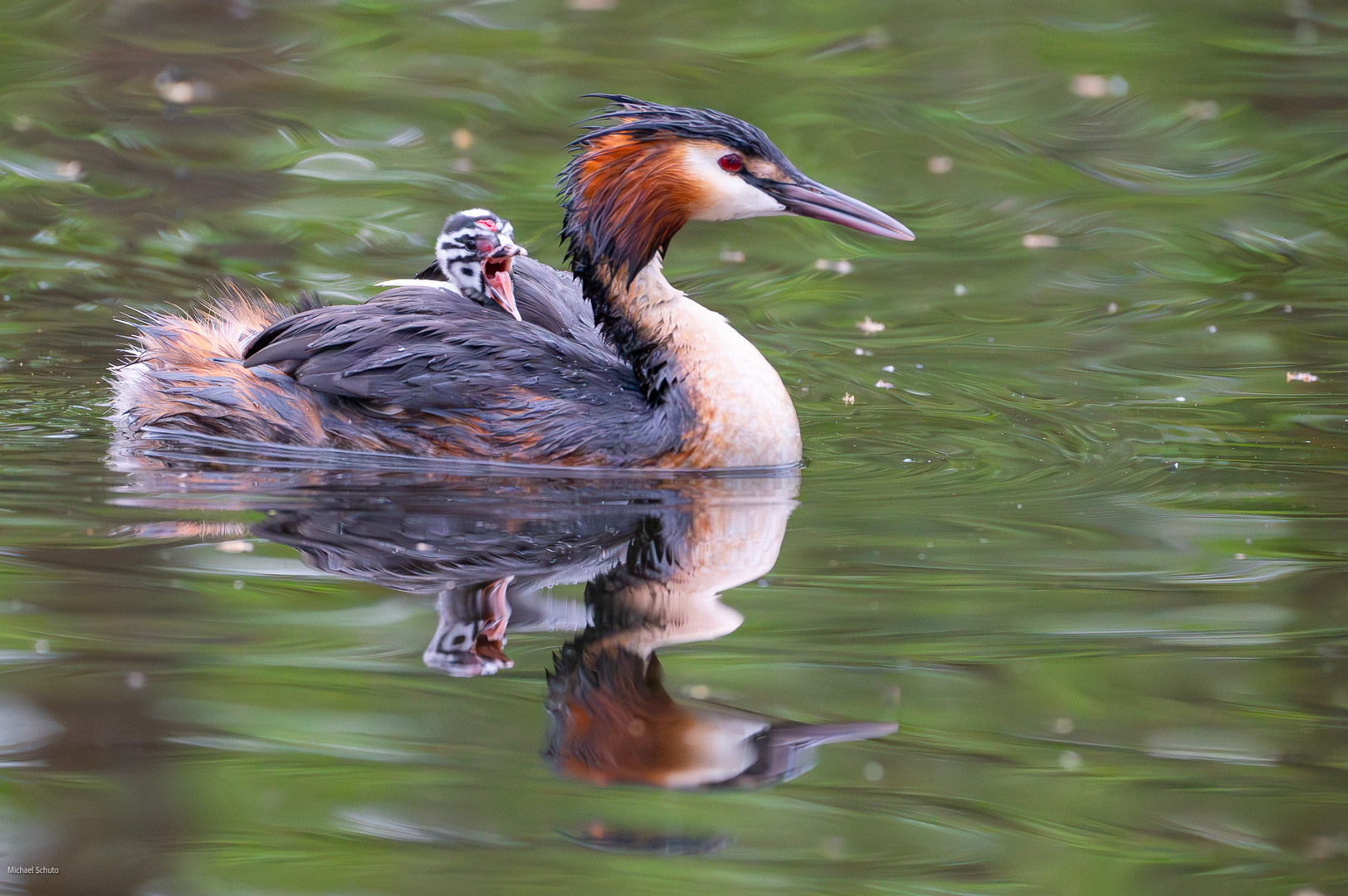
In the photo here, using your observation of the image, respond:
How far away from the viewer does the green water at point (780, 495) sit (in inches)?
140

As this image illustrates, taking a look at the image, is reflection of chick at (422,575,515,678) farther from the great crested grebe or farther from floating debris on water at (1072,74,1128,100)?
floating debris on water at (1072,74,1128,100)

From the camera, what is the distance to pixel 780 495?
5848 millimetres

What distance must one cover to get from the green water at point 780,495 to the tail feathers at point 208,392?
0.68 ft

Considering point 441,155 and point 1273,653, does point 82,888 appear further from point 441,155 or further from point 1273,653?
point 441,155

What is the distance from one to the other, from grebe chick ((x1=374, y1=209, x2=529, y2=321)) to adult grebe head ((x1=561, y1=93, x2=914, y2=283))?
0.27 meters

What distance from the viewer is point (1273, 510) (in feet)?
18.5

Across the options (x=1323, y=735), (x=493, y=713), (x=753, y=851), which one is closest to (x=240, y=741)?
(x=493, y=713)

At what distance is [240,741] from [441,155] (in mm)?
6611

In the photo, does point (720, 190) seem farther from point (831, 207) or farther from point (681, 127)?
point (831, 207)

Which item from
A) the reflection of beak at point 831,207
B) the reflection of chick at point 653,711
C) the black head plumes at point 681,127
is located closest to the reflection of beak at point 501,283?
the black head plumes at point 681,127

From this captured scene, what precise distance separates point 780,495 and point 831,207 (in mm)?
1089

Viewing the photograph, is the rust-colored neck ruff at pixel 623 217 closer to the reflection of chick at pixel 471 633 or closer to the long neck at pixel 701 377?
the long neck at pixel 701 377

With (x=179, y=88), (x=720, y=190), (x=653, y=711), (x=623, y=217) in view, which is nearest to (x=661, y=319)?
(x=623, y=217)

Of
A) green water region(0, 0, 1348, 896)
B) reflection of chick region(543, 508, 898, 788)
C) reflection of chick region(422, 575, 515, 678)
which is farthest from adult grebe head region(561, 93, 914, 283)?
reflection of chick region(422, 575, 515, 678)
